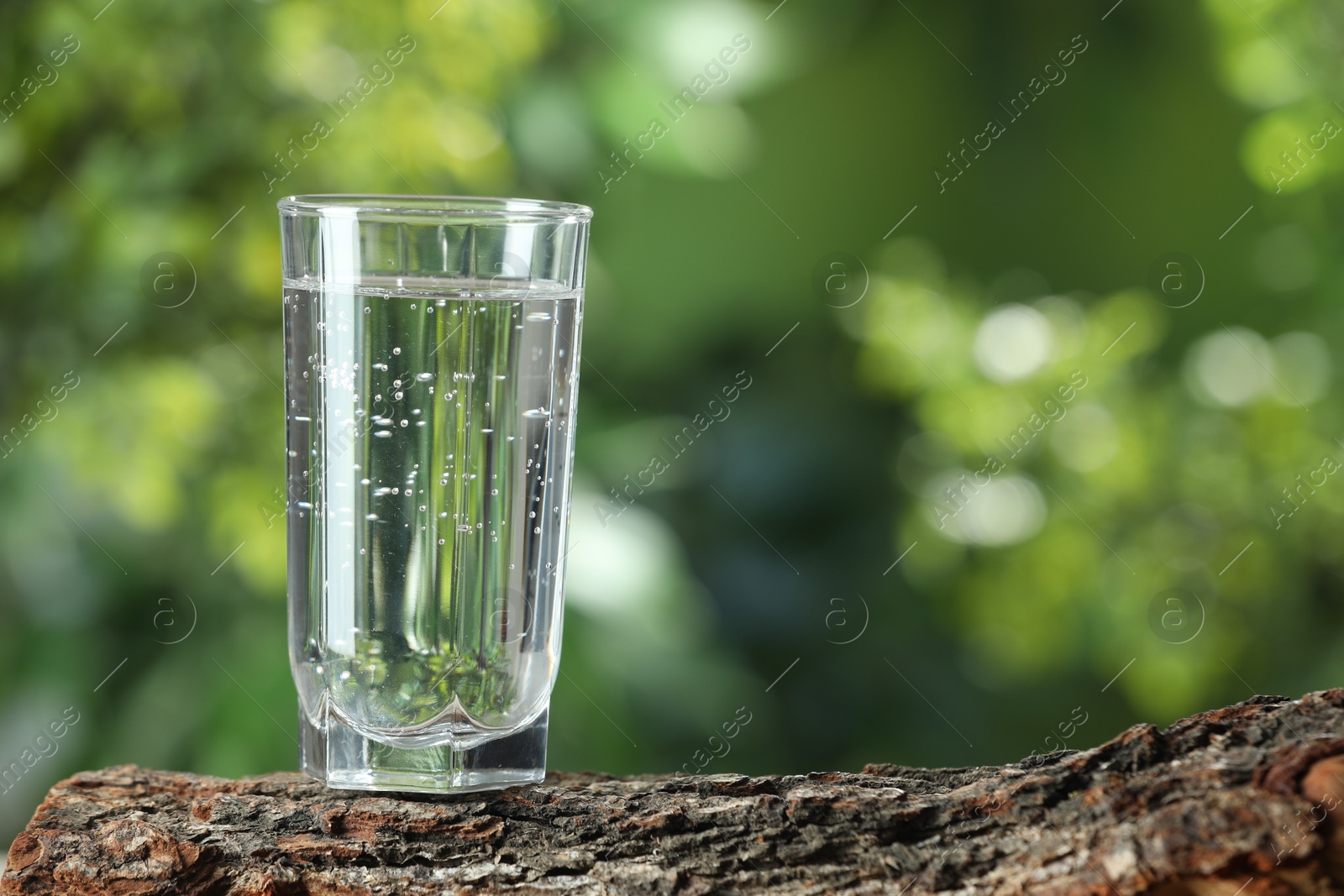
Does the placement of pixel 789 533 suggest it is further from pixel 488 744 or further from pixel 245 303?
pixel 488 744

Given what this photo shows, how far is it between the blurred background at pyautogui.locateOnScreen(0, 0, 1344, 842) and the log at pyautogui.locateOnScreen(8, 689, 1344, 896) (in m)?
1.09

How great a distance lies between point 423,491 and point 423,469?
0.01 m

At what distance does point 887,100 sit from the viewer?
247 cm

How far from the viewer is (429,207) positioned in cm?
72

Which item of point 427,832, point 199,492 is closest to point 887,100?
point 199,492

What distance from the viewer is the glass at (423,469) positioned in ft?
2.39

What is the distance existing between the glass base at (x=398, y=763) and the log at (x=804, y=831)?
0.04 feet

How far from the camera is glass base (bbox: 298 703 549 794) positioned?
2.51 feet
